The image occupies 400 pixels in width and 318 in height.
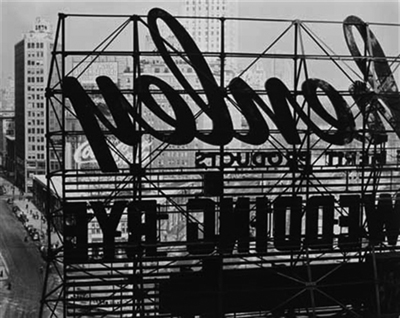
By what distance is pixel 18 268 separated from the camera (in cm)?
502

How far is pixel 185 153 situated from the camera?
15.9 feet

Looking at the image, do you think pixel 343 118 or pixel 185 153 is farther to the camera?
pixel 185 153

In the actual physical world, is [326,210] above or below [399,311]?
above

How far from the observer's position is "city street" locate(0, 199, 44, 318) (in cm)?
493

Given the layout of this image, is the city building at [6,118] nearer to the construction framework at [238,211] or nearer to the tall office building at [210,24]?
the construction framework at [238,211]

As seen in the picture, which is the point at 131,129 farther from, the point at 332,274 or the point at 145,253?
the point at 332,274

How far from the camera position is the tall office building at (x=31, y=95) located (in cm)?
464

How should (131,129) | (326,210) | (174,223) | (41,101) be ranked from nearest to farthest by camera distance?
(131,129) → (326,210) → (41,101) → (174,223)

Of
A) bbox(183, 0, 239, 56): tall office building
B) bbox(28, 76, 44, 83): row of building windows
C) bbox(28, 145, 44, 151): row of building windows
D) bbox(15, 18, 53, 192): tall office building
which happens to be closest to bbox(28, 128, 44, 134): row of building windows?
bbox(15, 18, 53, 192): tall office building

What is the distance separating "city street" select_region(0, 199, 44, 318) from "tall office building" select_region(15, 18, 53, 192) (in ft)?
1.25

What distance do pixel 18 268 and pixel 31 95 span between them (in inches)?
59.8

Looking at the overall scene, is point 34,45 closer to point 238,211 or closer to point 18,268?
point 18,268

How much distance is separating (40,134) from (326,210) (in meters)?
2.39

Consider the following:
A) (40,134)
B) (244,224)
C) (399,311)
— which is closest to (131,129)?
(244,224)
